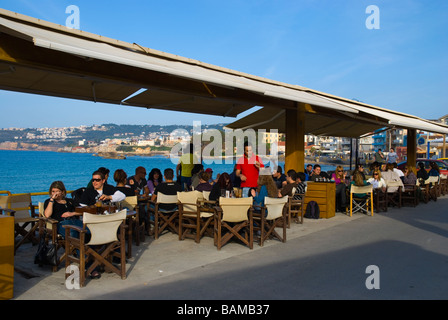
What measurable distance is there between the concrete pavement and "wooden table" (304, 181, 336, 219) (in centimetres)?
143

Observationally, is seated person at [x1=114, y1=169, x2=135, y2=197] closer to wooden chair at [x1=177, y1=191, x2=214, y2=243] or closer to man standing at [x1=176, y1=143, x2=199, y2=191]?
wooden chair at [x1=177, y1=191, x2=214, y2=243]

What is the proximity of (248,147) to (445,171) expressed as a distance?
13.5m

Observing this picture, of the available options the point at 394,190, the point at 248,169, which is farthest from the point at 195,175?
the point at 394,190

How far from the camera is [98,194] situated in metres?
5.06

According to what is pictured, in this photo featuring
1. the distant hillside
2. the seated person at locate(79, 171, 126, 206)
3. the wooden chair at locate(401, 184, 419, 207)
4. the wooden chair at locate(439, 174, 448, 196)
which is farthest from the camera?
the distant hillside

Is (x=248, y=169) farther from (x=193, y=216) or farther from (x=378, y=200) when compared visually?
(x=378, y=200)

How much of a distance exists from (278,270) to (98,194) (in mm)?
2605

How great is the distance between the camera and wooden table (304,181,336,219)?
8.26 meters

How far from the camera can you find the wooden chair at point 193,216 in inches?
234

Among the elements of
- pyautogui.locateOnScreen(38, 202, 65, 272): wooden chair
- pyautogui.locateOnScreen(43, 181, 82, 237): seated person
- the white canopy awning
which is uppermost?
the white canopy awning

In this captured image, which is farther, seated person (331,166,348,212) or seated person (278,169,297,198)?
seated person (331,166,348,212)

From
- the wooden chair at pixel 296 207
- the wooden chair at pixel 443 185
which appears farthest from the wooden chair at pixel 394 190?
the wooden chair at pixel 443 185

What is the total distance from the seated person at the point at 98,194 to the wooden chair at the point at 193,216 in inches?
49.8

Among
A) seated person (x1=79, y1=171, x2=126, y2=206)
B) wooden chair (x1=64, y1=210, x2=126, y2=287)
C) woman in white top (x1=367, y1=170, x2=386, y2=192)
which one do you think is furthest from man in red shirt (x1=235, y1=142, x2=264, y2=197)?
woman in white top (x1=367, y1=170, x2=386, y2=192)
